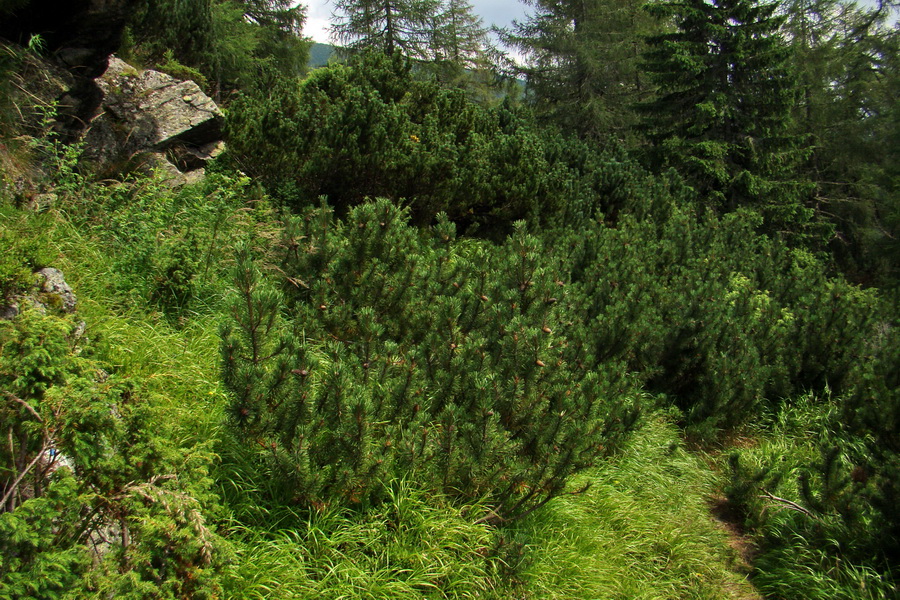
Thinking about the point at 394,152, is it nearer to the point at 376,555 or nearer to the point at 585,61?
the point at 376,555

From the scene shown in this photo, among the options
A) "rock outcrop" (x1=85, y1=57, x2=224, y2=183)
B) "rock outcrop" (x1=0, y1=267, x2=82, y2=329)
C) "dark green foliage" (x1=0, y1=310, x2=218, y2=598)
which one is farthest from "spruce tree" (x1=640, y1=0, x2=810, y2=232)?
"dark green foliage" (x1=0, y1=310, x2=218, y2=598)

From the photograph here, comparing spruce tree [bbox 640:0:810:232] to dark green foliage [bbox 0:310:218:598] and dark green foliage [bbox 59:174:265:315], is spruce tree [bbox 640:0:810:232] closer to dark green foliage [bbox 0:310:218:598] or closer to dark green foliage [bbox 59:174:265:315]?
dark green foliage [bbox 59:174:265:315]

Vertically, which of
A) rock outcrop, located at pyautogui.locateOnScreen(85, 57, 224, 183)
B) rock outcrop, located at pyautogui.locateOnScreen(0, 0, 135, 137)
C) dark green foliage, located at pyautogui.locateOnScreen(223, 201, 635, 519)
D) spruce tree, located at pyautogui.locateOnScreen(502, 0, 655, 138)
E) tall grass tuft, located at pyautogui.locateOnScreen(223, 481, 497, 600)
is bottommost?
tall grass tuft, located at pyautogui.locateOnScreen(223, 481, 497, 600)

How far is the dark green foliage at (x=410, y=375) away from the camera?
8.63ft

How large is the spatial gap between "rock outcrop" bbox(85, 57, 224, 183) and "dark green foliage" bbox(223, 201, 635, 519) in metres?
3.23

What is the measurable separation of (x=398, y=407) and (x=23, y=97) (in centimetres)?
524

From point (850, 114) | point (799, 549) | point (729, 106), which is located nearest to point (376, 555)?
point (799, 549)

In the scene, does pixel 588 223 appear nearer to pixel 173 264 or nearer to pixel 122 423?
pixel 173 264

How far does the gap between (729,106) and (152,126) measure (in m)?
12.3

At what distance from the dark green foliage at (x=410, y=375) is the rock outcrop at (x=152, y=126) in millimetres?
3229

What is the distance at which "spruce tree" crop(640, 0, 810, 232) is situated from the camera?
41.5 ft

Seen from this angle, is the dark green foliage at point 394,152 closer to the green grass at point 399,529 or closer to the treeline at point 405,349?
the treeline at point 405,349

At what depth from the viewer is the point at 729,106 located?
13.1 meters

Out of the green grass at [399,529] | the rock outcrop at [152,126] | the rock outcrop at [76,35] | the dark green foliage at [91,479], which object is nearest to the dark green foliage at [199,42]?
the rock outcrop at [152,126]
